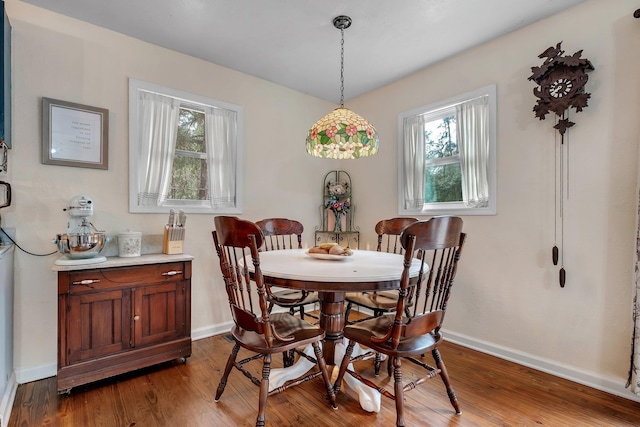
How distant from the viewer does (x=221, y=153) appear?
3111 mm

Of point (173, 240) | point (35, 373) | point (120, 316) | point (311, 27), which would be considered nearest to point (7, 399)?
point (35, 373)

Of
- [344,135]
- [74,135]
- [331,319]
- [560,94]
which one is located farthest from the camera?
[74,135]

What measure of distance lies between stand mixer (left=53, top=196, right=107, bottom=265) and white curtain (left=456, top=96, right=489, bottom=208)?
113 inches

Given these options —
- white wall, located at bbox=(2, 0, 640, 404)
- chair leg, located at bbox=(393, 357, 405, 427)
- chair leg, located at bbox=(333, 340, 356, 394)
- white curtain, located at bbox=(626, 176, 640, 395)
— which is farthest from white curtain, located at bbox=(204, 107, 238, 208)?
white curtain, located at bbox=(626, 176, 640, 395)

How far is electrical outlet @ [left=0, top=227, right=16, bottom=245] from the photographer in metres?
2.02

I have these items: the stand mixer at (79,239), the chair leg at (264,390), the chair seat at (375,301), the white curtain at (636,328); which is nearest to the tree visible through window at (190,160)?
the stand mixer at (79,239)

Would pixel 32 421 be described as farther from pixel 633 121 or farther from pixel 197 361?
pixel 633 121

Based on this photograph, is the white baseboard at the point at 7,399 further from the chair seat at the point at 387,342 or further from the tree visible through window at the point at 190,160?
the chair seat at the point at 387,342

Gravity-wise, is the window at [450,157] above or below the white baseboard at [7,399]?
above

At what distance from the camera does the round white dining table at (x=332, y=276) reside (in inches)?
59.2

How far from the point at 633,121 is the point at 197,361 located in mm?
3304

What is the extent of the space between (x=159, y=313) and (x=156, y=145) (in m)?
1.39

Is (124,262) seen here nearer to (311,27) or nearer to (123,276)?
(123,276)

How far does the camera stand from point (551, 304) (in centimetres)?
230
